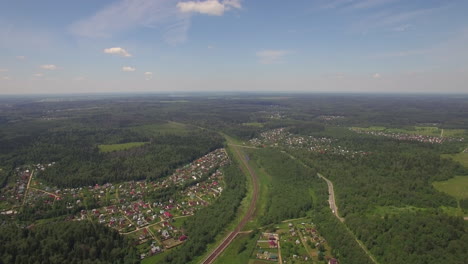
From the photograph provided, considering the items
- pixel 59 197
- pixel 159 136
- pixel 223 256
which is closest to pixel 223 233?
pixel 223 256

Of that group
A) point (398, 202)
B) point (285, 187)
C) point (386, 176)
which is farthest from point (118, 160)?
point (386, 176)

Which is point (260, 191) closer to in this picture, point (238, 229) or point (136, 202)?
point (238, 229)

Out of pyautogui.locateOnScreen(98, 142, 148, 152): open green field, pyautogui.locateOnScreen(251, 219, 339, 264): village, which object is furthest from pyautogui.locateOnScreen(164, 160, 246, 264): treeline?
pyautogui.locateOnScreen(98, 142, 148, 152): open green field

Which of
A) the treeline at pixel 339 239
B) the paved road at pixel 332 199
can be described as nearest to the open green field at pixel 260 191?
the treeline at pixel 339 239

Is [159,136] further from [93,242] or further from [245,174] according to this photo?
[93,242]

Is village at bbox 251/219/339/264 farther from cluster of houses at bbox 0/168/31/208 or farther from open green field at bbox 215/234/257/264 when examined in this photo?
cluster of houses at bbox 0/168/31/208
